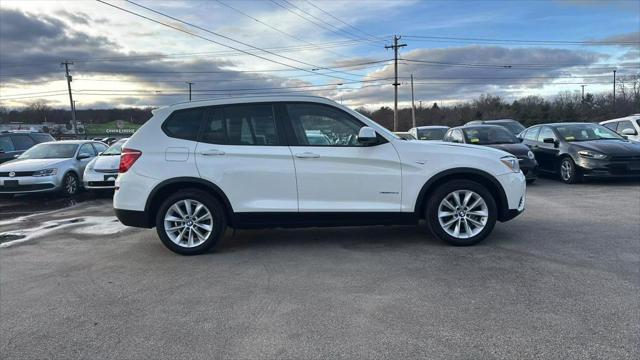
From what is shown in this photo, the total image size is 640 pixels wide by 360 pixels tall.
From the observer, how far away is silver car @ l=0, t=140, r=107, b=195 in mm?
11180

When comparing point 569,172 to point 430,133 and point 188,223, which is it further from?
point 188,223

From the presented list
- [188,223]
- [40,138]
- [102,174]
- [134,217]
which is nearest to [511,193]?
[188,223]

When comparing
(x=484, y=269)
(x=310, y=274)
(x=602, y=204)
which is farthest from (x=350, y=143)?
(x=602, y=204)

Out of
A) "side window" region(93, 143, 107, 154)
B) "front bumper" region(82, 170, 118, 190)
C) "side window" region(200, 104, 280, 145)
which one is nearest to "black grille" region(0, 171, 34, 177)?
"front bumper" region(82, 170, 118, 190)

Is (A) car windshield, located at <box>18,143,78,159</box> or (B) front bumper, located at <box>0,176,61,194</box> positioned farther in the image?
(A) car windshield, located at <box>18,143,78,159</box>

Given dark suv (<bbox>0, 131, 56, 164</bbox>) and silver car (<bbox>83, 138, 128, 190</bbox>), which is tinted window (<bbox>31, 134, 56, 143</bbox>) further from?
→ silver car (<bbox>83, 138, 128, 190</bbox>)

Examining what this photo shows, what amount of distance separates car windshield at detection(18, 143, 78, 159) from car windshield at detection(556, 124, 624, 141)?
42.8ft

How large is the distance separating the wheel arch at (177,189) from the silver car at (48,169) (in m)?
7.24

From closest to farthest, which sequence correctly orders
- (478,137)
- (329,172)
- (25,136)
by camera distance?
(329,172) → (478,137) → (25,136)

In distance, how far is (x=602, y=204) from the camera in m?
8.34

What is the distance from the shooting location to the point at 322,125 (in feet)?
18.4

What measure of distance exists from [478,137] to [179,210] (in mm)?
8698

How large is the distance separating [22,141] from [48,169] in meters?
4.66

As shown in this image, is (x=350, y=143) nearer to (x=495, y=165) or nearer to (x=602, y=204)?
(x=495, y=165)
